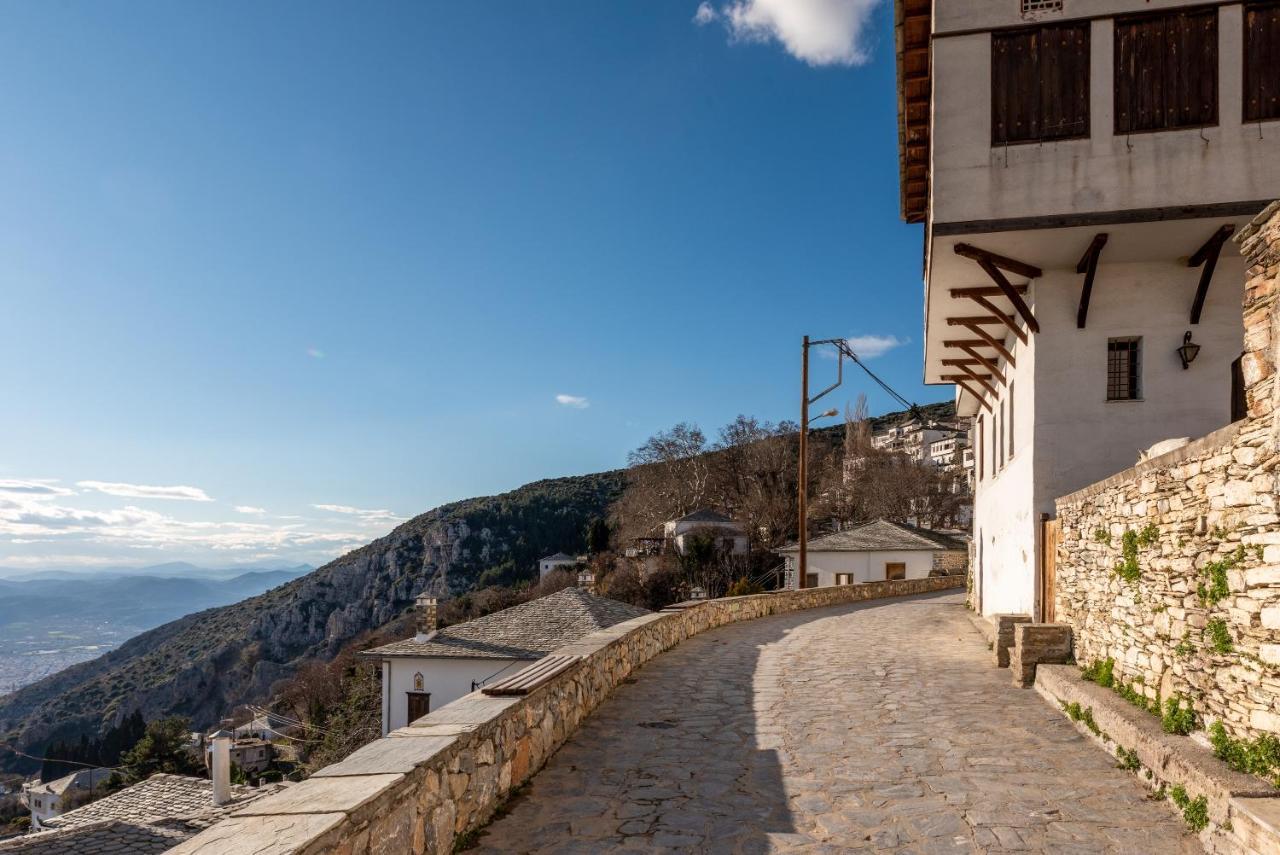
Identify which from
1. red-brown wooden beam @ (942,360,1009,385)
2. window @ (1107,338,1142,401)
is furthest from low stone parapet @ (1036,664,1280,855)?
red-brown wooden beam @ (942,360,1009,385)

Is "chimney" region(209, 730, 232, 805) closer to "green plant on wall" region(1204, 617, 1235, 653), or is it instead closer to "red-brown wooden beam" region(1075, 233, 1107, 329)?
"red-brown wooden beam" region(1075, 233, 1107, 329)

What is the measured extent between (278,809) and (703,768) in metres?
3.42

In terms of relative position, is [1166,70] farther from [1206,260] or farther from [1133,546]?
[1133,546]

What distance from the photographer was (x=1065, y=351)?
9602 mm

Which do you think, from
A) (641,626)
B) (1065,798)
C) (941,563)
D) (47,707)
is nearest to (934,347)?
(641,626)

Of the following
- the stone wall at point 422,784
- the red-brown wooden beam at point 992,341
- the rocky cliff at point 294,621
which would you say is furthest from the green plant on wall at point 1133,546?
the rocky cliff at point 294,621

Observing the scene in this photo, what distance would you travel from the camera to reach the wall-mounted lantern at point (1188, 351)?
9.30 m

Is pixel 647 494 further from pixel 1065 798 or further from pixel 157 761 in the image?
pixel 1065 798

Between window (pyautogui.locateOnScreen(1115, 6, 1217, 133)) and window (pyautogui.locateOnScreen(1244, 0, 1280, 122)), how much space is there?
32 cm

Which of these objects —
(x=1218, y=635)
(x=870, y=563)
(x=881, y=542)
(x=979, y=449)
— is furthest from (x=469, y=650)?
(x=1218, y=635)

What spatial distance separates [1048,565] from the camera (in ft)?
30.0

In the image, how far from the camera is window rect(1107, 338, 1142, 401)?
378 inches

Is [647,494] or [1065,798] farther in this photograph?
[647,494]

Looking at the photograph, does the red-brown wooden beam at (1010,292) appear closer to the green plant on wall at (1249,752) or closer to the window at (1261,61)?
the window at (1261,61)
